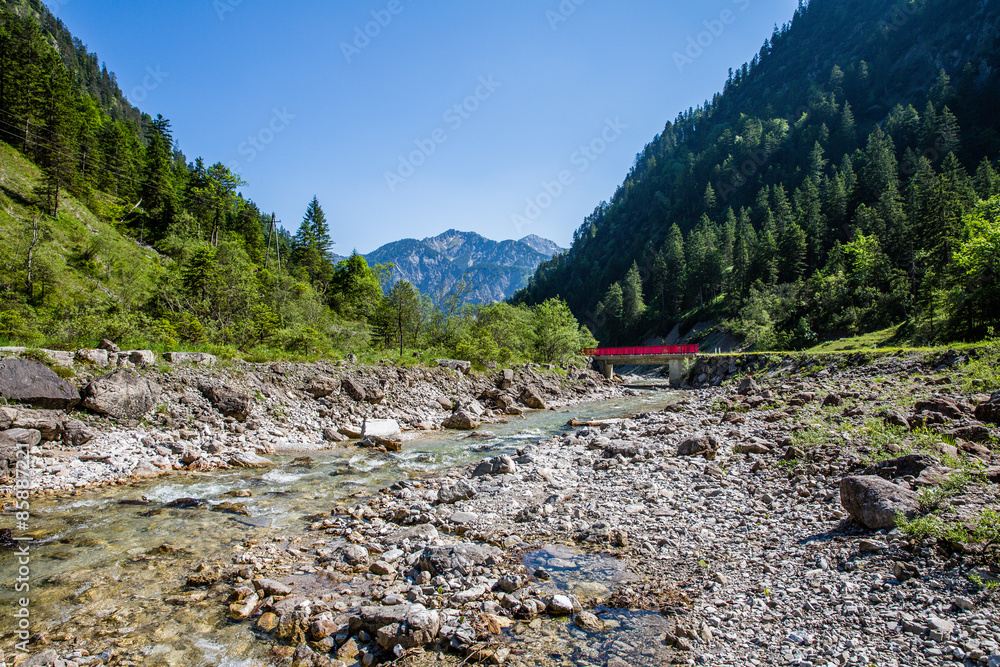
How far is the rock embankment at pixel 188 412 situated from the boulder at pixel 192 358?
0.05m

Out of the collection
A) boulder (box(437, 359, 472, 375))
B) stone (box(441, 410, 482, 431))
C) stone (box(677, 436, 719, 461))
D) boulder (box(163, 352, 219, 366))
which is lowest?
stone (box(441, 410, 482, 431))

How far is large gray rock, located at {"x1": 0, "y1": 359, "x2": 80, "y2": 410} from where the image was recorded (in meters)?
12.3

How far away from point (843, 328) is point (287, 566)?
63.0 m

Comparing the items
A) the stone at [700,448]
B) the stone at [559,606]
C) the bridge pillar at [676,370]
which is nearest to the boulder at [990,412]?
the stone at [700,448]

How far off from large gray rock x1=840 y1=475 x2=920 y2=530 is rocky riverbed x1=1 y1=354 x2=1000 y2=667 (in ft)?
0.09

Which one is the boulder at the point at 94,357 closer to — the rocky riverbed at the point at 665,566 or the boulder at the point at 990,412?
the rocky riverbed at the point at 665,566

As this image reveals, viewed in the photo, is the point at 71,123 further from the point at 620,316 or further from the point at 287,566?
the point at 620,316

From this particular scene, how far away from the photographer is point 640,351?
69.3 meters

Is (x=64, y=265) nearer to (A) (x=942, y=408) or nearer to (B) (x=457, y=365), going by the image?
(B) (x=457, y=365)

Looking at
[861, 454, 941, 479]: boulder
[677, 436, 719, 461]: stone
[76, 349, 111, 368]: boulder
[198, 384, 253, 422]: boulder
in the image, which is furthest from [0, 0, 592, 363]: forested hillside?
[861, 454, 941, 479]: boulder

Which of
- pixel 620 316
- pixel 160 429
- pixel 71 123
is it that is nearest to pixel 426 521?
pixel 160 429

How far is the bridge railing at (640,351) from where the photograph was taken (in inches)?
2638

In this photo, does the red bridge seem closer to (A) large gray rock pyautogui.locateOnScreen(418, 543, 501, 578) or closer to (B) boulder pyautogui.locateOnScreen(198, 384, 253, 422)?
(B) boulder pyautogui.locateOnScreen(198, 384, 253, 422)

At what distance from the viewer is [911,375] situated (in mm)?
19641
